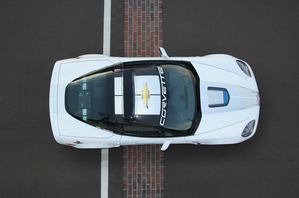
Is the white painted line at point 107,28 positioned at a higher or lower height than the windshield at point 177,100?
higher

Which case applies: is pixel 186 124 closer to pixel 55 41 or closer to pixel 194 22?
pixel 194 22

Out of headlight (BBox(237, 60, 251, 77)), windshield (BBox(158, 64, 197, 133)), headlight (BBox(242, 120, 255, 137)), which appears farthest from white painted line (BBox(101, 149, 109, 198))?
headlight (BBox(237, 60, 251, 77))

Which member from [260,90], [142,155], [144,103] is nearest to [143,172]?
[142,155]

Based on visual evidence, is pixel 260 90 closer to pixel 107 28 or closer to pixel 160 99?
pixel 160 99

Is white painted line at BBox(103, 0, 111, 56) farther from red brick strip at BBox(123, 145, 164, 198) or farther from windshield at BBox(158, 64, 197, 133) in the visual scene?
red brick strip at BBox(123, 145, 164, 198)

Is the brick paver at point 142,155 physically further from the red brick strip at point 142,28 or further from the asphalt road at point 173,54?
the asphalt road at point 173,54

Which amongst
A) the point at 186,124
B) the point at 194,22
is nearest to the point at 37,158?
the point at 186,124

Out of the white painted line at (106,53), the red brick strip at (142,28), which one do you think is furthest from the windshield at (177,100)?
the white painted line at (106,53)

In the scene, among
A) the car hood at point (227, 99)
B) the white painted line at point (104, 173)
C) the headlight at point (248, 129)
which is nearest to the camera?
the car hood at point (227, 99)

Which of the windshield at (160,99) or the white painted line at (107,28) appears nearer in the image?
the windshield at (160,99)
